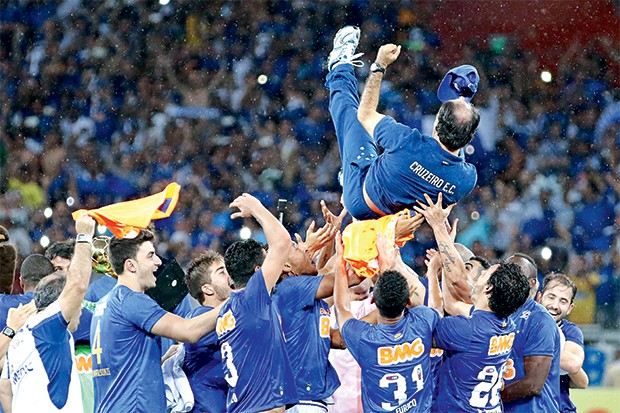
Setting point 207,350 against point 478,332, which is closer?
point 478,332

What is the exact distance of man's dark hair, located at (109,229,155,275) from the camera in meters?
6.50

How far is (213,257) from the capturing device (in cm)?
700

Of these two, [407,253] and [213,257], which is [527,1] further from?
[213,257]

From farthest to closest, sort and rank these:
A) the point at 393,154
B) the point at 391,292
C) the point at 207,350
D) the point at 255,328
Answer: the point at 207,350 < the point at 393,154 < the point at 255,328 < the point at 391,292

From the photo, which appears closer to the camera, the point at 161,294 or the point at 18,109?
the point at 161,294

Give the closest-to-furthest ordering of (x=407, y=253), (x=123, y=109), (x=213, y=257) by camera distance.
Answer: (x=213, y=257), (x=407, y=253), (x=123, y=109)

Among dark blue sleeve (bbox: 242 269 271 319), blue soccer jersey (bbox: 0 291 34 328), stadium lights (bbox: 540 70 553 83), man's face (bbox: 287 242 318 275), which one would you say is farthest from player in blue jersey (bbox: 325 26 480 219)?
stadium lights (bbox: 540 70 553 83)

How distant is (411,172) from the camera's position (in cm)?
629

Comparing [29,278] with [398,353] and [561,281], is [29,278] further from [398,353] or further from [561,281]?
[561,281]

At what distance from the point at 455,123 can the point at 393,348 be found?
4.33 ft

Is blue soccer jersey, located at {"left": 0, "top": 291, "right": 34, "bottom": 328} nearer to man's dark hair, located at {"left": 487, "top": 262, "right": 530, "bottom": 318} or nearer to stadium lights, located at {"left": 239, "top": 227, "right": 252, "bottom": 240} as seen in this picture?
man's dark hair, located at {"left": 487, "top": 262, "right": 530, "bottom": 318}

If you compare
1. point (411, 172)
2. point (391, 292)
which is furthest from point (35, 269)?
point (411, 172)

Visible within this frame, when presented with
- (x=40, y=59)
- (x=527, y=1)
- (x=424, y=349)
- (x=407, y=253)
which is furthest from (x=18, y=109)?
(x=424, y=349)

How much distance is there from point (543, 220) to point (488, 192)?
0.76 meters
